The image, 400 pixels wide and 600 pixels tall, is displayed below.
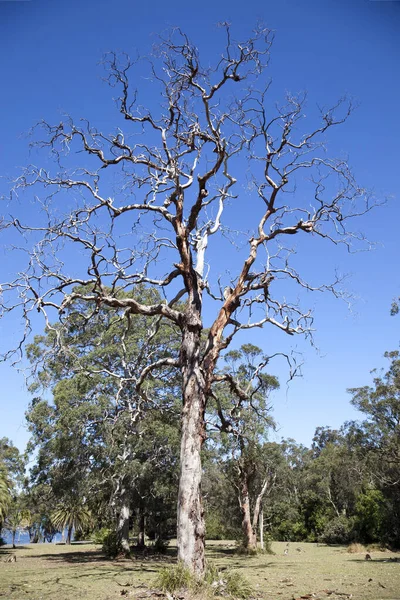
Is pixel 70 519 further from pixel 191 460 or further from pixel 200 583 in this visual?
pixel 200 583

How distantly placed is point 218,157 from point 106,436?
552 inches

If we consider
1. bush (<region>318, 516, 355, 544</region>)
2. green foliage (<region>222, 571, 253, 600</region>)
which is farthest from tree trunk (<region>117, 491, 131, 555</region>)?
bush (<region>318, 516, 355, 544</region>)

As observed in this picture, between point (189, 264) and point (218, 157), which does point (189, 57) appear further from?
point (189, 264)

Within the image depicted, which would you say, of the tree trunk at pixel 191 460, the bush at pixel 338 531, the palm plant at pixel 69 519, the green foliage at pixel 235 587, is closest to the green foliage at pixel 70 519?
the palm plant at pixel 69 519

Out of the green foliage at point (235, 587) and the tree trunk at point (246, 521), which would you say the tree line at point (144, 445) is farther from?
the green foliage at point (235, 587)

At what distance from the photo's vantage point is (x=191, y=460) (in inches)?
367

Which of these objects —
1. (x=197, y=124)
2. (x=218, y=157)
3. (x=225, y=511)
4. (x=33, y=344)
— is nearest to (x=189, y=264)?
(x=218, y=157)

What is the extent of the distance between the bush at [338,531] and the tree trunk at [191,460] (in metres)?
34.1

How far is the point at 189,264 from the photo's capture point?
11.1 metres

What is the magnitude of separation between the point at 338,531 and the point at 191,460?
36.5 metres

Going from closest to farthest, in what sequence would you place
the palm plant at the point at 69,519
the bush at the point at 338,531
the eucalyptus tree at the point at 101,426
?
the eucalyptus tree at the point at 101,426, the bush at the point at 338,531, the palm plant at the point at 69,519

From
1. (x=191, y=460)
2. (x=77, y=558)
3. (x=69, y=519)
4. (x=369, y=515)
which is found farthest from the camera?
(x=69, y=519)

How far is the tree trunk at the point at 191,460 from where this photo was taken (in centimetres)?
874

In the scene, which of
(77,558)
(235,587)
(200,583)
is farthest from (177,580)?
(77,558)
